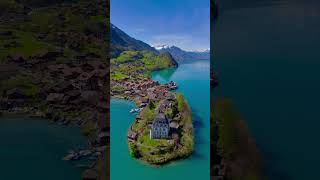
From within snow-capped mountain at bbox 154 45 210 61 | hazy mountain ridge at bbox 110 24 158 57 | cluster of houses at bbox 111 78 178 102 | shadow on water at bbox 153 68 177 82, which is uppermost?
hazy mountain ridge at bbox 110 24 158 57

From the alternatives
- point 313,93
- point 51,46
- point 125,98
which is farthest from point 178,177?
point 51,46

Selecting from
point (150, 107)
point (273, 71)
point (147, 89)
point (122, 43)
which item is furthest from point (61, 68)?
point (273, 71)

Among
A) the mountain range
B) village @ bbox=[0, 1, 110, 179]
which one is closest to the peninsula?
the mountain range

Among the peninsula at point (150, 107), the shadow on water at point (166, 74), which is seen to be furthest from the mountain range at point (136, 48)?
the shadow on water at point (166, 74)

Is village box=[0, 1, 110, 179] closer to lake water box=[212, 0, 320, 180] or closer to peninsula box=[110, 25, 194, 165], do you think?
peninsula box=[110, 25, 194, 165]

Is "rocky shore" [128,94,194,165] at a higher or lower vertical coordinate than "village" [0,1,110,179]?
lower

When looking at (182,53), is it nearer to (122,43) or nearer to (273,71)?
(122,43)
